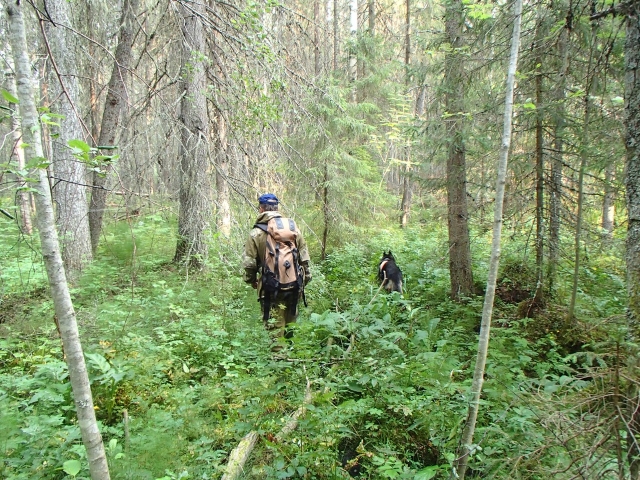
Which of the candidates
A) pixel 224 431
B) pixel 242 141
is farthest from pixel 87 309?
pixel 242 141

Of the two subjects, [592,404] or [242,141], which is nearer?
[592,404]

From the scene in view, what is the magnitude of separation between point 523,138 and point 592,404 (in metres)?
6.49

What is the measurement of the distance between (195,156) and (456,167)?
4.42m

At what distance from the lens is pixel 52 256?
5.60ft

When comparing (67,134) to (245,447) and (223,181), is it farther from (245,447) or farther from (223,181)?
(245,447)

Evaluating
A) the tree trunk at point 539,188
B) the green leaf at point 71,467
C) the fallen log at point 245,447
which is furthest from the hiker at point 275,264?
the tree trunk at point 539,188

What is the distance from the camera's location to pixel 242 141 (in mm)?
6668

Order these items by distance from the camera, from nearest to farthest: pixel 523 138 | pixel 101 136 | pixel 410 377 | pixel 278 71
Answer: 1. pixel 410 377
2. pixel 278 71
3. pixel 523 138
4. pixel 101 136

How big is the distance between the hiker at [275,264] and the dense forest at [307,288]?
39cm

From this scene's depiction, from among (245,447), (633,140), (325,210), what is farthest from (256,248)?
(325,210)

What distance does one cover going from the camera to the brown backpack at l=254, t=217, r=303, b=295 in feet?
14.7

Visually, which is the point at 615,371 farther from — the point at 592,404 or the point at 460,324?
the point at 460,324

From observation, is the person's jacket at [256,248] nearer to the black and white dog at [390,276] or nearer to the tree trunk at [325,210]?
the black and white dog at [390,276]

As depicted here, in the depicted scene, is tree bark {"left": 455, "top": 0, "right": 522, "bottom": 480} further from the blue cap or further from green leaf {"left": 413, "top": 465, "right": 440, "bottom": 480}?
the blue cap
